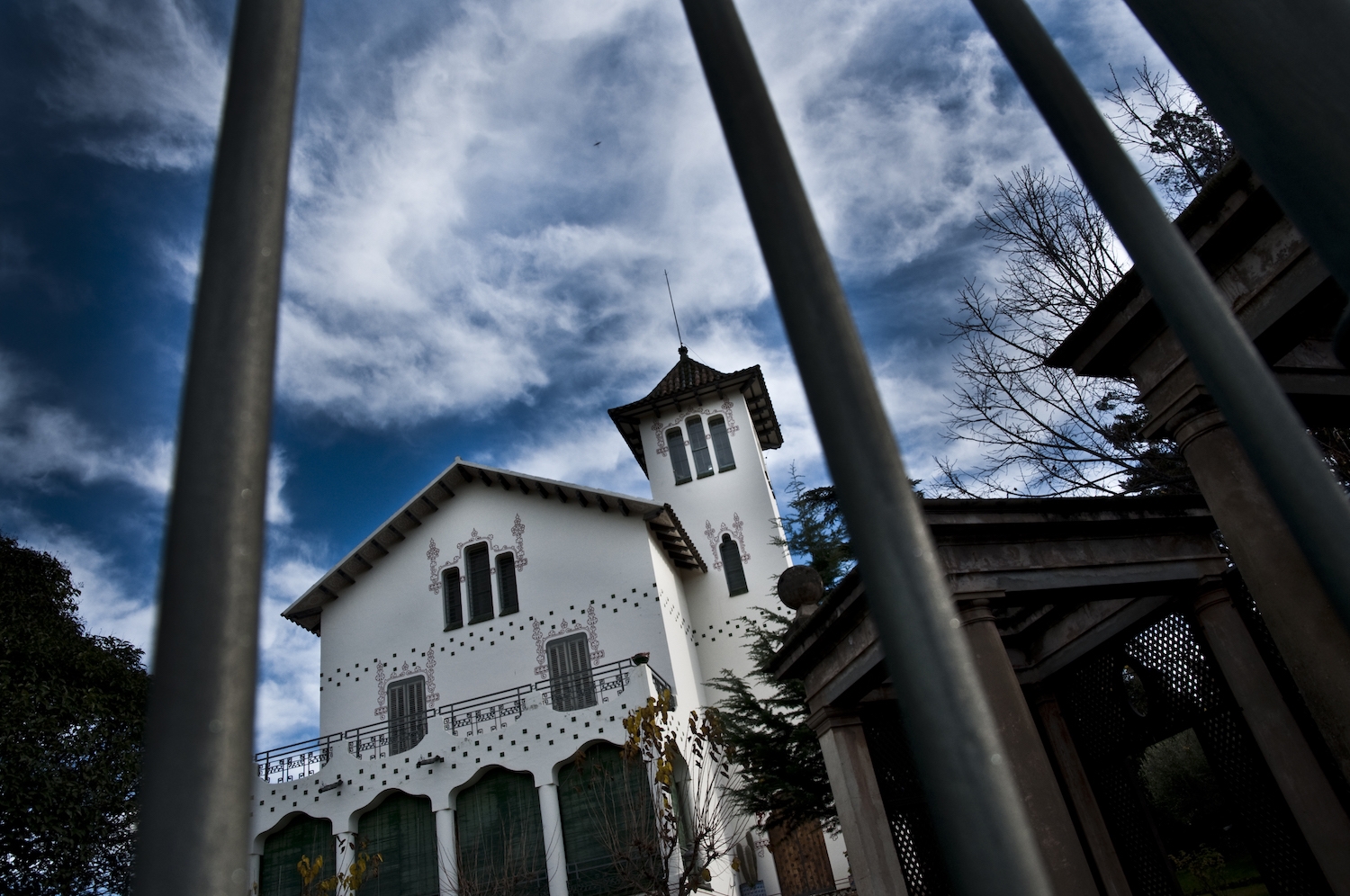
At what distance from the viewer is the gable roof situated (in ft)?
84.5

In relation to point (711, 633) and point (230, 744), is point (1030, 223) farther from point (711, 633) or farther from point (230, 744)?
point (711, 633)

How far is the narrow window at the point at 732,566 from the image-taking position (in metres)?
29.4

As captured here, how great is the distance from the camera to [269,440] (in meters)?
1.50

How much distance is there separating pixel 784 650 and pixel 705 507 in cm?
2221

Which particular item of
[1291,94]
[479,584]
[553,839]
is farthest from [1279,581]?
[479,584]

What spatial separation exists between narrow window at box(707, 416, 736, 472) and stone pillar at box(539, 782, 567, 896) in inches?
581

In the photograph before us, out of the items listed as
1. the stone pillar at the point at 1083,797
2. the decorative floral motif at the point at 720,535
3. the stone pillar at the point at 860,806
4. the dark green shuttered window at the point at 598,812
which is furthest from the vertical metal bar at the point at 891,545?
the decorative floral motif at the point at 720,535

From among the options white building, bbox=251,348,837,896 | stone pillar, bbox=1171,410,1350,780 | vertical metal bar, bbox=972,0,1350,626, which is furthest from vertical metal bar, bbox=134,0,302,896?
white building, bbox=251,348,837,896

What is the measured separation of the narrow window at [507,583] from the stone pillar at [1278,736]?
20.3m

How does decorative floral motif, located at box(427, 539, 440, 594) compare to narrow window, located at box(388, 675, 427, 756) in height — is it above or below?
above

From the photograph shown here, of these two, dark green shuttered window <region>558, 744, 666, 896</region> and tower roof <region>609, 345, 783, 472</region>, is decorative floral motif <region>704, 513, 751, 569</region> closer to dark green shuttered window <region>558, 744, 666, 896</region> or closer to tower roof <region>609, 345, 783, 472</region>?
tower roof <region>609, 345, 783, 472</region>

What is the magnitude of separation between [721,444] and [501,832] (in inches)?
659

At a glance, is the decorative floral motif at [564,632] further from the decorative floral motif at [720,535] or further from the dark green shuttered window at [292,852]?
the decorative floral motif at [720,535]

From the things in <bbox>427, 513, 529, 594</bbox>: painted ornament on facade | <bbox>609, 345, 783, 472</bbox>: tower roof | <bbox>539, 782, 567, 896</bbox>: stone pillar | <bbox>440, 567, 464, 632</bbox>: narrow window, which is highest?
<bbox>609, 345, 783, 472</bbox>: tower roof
